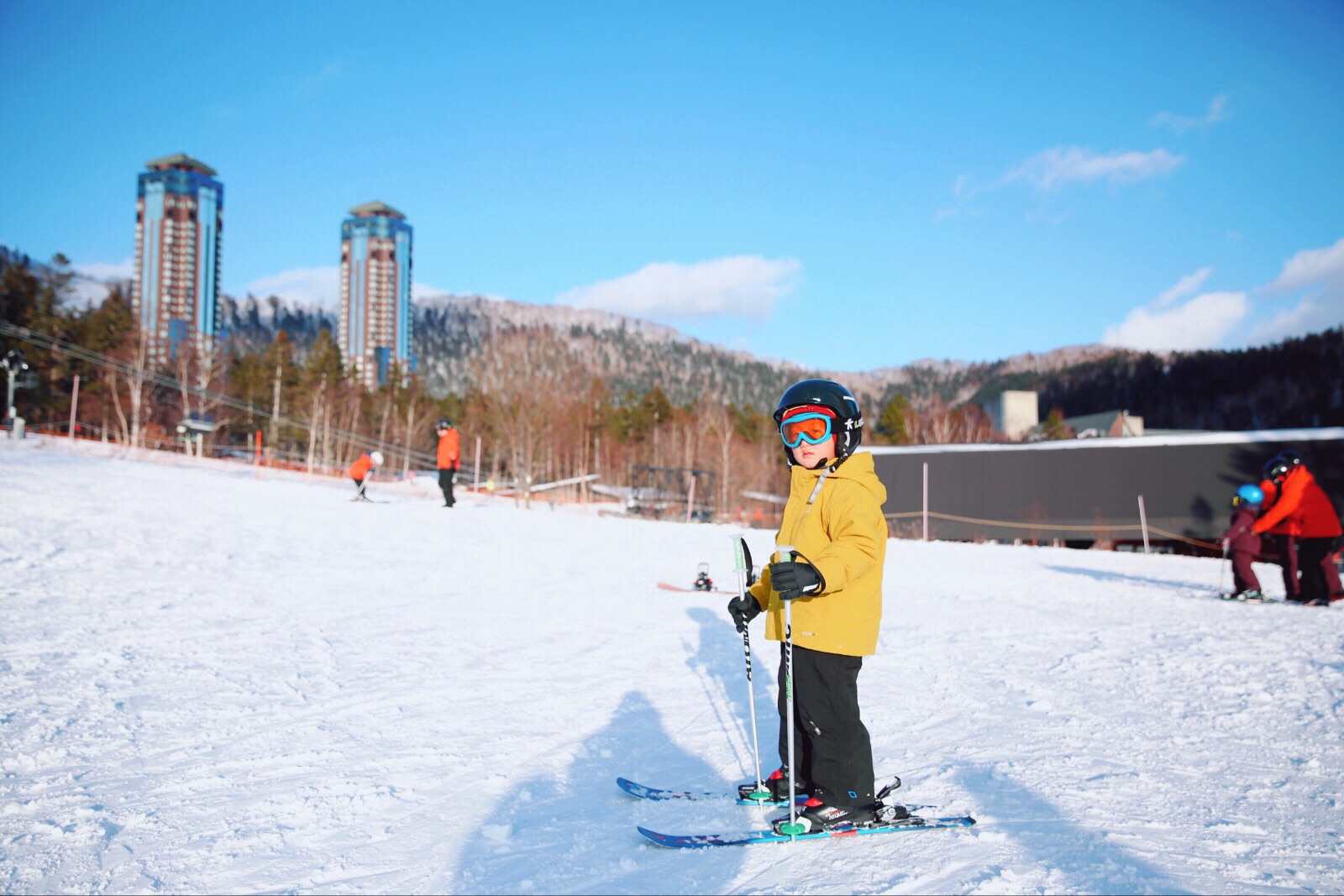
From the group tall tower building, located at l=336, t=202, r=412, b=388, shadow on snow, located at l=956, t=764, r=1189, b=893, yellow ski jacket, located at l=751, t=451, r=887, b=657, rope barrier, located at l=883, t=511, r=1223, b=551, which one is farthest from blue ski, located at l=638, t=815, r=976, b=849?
tall tower building, located at l=336, t=202, r=412, b=388

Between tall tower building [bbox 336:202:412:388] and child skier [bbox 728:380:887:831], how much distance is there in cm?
15078

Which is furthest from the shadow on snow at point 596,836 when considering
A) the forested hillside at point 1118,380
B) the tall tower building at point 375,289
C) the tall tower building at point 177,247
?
the tall tower building at point 375,289

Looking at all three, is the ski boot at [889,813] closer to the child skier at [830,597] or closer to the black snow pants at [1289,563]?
the child skier at [830,597]

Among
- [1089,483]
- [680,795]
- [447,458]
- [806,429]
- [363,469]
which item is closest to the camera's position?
[806,429]

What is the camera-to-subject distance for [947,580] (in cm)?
1115

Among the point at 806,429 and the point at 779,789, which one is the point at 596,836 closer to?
the point at 779,789

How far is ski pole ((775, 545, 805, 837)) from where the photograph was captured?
2.79 m

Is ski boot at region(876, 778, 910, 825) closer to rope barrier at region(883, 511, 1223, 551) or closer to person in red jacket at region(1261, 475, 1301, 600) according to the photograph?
person in red jacket at region(1261, 475, 1301, 600)

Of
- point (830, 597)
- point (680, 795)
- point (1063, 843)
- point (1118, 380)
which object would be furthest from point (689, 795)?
point (1118, 380)

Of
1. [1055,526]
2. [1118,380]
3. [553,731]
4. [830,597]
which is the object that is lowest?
[553,731]

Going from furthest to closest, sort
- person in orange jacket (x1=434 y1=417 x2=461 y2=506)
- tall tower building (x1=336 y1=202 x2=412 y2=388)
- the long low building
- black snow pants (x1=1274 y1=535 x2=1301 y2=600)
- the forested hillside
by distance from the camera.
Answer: tall tower building (x1=336 y1=202 x2=412 y2=388) → the forested hillside → the long low building → person in orange jacket (x1=434 y1=417 x2=461 y2=506) → black snow pants (x1=1274 y1=535 x2=1301 y2=600)

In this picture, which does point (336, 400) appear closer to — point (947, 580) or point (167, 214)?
point (947, 580)

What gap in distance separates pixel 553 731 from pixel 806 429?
2299 millimetres

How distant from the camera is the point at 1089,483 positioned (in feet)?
77.1
